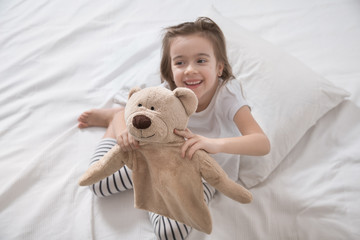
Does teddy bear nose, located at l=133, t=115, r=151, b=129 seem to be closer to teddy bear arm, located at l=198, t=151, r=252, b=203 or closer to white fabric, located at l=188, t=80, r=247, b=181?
teddy bear arm, located at l=198, t=151, r=252, b=203

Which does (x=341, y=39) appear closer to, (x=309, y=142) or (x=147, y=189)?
(x=309, y=142)

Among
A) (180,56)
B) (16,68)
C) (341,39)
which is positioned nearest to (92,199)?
(180,56)

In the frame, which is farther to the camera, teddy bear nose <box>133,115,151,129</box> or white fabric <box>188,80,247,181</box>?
white fabric <box>188,80,247,181</box>

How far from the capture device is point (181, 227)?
0.75 meters

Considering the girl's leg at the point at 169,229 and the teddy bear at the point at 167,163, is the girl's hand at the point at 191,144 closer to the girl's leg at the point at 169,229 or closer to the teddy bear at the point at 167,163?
the teddy bear at the point at 167,163

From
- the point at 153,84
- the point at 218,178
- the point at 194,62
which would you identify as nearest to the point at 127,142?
the point at 218,178

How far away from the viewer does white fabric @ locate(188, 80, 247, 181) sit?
87 cm

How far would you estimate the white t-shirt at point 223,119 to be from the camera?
870 millimetres

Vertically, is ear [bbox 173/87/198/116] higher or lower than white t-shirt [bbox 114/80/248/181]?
higher

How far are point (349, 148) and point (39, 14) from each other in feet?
4.73

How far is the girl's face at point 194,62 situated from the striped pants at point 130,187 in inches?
11.6

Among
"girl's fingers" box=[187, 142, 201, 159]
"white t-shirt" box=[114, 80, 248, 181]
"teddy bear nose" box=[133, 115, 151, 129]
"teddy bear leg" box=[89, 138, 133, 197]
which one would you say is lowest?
"teddy bear leg" box=[89, 138, 133, 197]

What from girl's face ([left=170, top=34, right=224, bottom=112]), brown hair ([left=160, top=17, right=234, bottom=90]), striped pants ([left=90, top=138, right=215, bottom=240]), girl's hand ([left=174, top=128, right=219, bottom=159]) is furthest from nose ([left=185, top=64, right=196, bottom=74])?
striped pants ([left=90, top=138, right=215, bottom=240])

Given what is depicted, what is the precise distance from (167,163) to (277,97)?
0.54 meters
